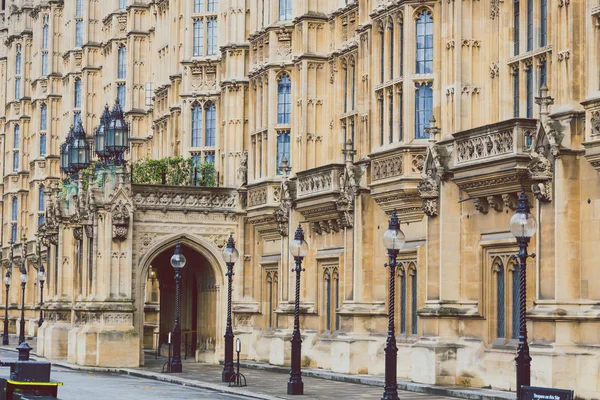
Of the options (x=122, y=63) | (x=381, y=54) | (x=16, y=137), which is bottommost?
(x=381, y=54)

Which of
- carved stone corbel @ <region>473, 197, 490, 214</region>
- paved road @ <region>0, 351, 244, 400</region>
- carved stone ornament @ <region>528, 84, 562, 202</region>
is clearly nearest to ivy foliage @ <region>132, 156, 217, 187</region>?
paved road @ <region>0, 351, 244, 400</region>

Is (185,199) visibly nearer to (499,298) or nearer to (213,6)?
(213,6)

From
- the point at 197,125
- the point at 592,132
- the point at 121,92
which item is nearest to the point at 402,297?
the point at 592,132

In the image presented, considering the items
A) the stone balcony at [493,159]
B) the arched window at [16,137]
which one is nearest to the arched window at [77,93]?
the arched window at [16,137]

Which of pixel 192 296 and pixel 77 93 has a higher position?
pixel 77 93

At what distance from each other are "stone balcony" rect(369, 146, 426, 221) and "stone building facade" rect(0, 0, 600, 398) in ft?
0.20

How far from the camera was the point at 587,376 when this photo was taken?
28.7 meters

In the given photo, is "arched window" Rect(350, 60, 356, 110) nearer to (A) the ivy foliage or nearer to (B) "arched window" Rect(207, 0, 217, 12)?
(A) the ivy foliage

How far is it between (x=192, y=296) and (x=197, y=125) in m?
6.66

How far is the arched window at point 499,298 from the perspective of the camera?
33156 mm

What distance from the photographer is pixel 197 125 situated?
2137 inches

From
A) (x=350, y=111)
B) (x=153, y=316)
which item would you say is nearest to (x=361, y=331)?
(x=350, y=111)

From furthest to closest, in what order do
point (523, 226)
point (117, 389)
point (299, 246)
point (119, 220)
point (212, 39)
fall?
1. point (212, 39)
2. point (119, 220)
3. point (117, 389)
4. point (299, 246)
5. point (523, 226)

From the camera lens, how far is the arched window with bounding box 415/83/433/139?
3666 cm
